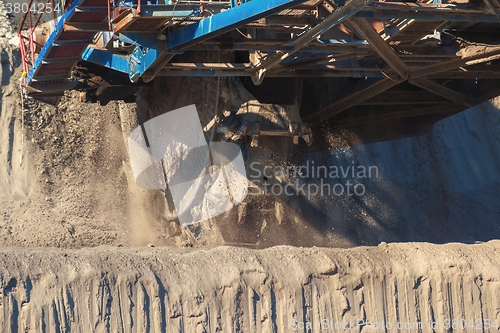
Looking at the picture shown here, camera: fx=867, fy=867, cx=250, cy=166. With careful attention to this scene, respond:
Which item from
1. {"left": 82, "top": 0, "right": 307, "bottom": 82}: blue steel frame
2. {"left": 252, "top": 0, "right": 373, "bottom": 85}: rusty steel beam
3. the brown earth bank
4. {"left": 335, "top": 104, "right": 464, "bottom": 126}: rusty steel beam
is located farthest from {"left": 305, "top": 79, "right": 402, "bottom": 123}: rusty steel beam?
{"left": 82, "top": 0, "right": 307, "bottom": 82}: blue steel frame

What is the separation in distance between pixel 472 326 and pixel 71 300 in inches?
126

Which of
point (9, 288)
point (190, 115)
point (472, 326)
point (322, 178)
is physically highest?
point (190, 115)

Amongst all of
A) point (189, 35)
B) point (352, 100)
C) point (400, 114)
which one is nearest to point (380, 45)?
point (189, 35)

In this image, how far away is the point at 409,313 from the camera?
682 cm

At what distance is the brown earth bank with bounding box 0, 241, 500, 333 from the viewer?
595cm

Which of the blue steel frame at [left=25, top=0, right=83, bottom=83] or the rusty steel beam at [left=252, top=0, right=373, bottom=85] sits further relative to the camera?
the blue steel frame at [left=25, top=0, right=83, bottom=83]

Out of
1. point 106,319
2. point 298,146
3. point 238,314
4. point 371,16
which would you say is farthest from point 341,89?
point 106,319

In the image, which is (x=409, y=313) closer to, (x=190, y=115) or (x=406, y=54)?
(x=406, y=54)

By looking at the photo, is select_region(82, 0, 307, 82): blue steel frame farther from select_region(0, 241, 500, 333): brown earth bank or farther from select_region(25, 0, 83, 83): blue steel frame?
select_region(0, 241, 500, 333): brown earth bank

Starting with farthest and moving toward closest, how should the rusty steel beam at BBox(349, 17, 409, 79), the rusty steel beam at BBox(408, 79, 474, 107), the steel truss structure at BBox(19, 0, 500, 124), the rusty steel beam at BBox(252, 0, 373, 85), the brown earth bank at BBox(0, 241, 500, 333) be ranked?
1. the rusty steel beam at BBox(408, 79, 474, 107)
2. the rusty steel beam at BBox(349, 17, 409, 79)
3. the steel truss structure at BBox(19, 0, 500, 124)
4. the rusty steel beam at BBox(252, 0, 373, 85)
5. the brown earth bank at BBox(0, 241, 500, 333)

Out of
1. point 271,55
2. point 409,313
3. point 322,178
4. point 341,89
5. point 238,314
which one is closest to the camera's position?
point 238,314

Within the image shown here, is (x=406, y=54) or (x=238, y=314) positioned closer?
(x=238, y=314)

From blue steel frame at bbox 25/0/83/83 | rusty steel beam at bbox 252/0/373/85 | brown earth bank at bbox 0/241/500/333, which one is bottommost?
brown earth bank at bbox 0/241/500/333

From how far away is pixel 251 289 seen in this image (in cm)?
641
